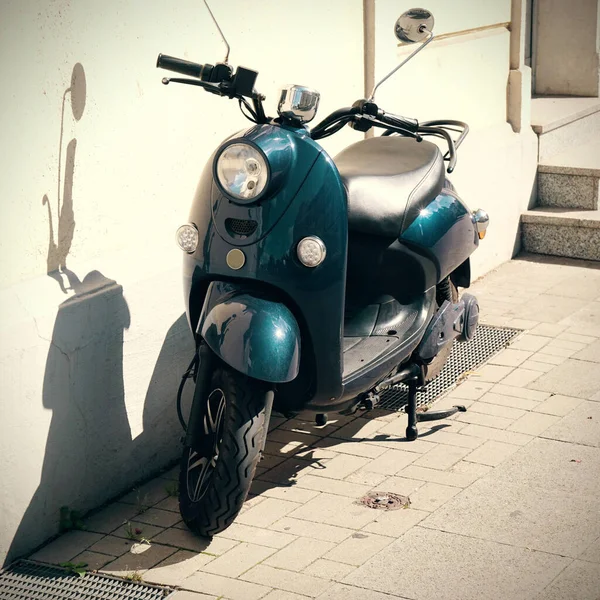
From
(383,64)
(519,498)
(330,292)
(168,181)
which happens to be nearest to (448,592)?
(519,498)

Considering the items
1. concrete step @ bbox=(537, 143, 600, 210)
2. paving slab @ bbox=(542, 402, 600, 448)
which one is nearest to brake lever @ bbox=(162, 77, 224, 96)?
paving slab @ bbox=(542, 402, 600, 448)

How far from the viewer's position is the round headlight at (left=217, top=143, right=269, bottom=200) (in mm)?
3885

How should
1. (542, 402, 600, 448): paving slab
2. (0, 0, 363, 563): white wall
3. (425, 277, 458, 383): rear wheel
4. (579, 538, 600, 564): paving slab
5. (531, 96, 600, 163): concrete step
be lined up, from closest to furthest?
(579, 538, 600, 564): paving slab, (0, 0, 363, 563): white wall, (542, 402, 600, 448): paving slab, (425, 277, 458, 383): rear wheel, (531, 96, 600, 163): concrete step

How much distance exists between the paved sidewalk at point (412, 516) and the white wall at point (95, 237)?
0.27m

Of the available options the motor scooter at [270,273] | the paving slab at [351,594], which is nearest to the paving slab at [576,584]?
the paving slab at [351,594]

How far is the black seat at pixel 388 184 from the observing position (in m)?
4.50

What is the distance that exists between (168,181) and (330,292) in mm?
1199

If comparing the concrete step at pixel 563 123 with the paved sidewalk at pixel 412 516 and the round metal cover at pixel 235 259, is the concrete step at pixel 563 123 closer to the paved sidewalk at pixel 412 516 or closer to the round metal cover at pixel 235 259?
the paved sidewalk at pixel 412 516

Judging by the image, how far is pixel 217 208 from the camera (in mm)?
→ 4012

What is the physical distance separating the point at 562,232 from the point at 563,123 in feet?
4.24

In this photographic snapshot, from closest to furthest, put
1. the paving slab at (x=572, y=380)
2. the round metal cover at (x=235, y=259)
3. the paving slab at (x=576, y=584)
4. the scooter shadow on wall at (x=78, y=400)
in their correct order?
the paving slab at (x=576, y=584), the round metal cover at (x=235, y=259), the scooter shadow on wall at (x=78, y=400), the paving slab at (x=572, y=380)

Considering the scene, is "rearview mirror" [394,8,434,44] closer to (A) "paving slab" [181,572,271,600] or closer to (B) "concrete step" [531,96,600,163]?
(A) "paving slab" [181,572,271,600]

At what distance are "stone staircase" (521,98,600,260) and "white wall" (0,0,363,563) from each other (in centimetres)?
347

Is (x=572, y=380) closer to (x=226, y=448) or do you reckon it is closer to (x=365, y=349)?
(x=365, y=349)
